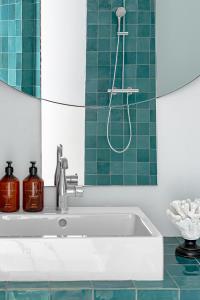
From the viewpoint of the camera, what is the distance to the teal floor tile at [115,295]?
58.1 inches

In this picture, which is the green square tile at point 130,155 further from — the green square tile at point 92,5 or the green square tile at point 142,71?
the green square tile at point 92,5

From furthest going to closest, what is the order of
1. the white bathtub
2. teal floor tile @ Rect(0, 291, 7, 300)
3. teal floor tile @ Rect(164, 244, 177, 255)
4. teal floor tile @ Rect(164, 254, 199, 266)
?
teal floor tile @ Rect(164, 244, 177, 255) < teal floor tile @ Rect(164, 254, 199, 266) < the white bathtub < teal floor tile @ Rect(0, 291, 7, 300)

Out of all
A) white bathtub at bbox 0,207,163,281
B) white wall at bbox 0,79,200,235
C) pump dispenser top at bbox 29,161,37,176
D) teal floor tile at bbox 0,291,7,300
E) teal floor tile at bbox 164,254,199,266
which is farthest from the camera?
white wall at bbox 0,79,200,235

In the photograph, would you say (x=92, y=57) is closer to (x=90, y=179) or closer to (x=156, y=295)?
(x=90, y=179)

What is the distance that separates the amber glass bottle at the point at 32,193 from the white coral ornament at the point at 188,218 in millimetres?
496

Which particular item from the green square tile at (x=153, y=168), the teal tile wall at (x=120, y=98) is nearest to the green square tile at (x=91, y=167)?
the teal tile wall at (x=120, y=98)

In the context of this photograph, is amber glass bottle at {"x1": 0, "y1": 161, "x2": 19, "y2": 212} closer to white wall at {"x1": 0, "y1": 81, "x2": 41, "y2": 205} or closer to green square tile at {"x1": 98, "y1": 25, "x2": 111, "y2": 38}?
white wall at {"x1": 0, "y1": 81, "x2": 41, "y2": 205}

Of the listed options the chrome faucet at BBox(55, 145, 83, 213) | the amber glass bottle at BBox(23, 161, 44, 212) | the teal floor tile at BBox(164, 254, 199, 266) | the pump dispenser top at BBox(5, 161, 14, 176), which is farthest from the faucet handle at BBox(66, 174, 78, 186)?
the teal floor tile at BBox(164, 254, 199, 266)

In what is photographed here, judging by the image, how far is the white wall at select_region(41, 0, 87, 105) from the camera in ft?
6.71

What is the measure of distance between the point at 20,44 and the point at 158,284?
1052mm

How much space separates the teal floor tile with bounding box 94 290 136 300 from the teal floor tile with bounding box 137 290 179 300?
2cm

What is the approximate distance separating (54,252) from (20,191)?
1.78ft

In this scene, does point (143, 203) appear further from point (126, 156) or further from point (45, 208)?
point (45, 208)

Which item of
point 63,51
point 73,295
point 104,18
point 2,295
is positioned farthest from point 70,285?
point 104,18
